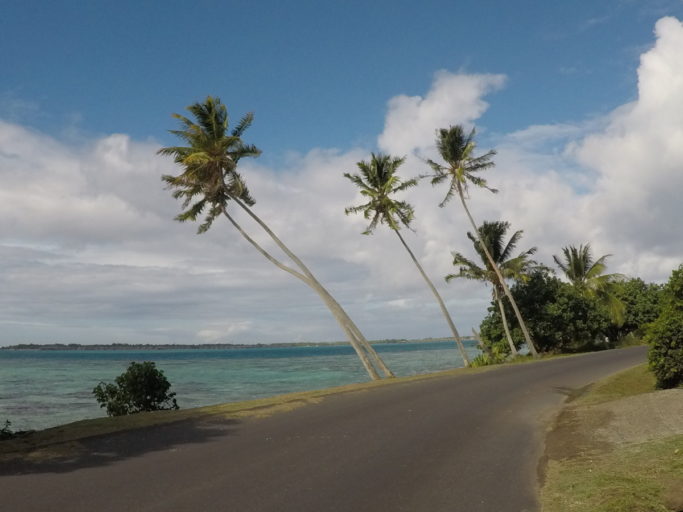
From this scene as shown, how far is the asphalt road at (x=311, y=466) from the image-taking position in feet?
20.8

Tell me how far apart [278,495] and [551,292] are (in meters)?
41.2

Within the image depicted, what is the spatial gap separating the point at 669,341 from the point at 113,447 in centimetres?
1433

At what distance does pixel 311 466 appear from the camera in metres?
8.01

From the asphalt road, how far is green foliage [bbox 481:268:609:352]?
101 ft

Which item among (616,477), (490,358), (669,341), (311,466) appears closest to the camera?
(616,477)

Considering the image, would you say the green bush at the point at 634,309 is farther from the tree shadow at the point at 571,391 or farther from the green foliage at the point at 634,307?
the tree shadow at the point at 571,391

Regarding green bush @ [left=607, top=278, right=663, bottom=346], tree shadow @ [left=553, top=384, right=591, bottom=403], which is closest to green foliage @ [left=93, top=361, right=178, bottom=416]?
tree shadow @ [left=553, top=384, right=591, bottom=403]

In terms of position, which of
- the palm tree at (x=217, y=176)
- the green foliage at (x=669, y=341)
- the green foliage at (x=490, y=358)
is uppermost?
the palm tree at (x=217, y=176)

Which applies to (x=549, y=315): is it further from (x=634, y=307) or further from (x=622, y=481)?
(x=622, y=481)

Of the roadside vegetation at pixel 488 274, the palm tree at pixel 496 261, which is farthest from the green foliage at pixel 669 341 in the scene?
the palm tree at pixel 496 261

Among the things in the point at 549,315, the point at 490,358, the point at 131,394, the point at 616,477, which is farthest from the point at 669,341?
the point at 549,315

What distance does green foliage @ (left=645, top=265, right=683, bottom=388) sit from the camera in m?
14.3

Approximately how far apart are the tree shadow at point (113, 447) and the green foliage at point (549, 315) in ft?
115

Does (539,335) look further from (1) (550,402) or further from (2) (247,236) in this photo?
(1) (550,402)
